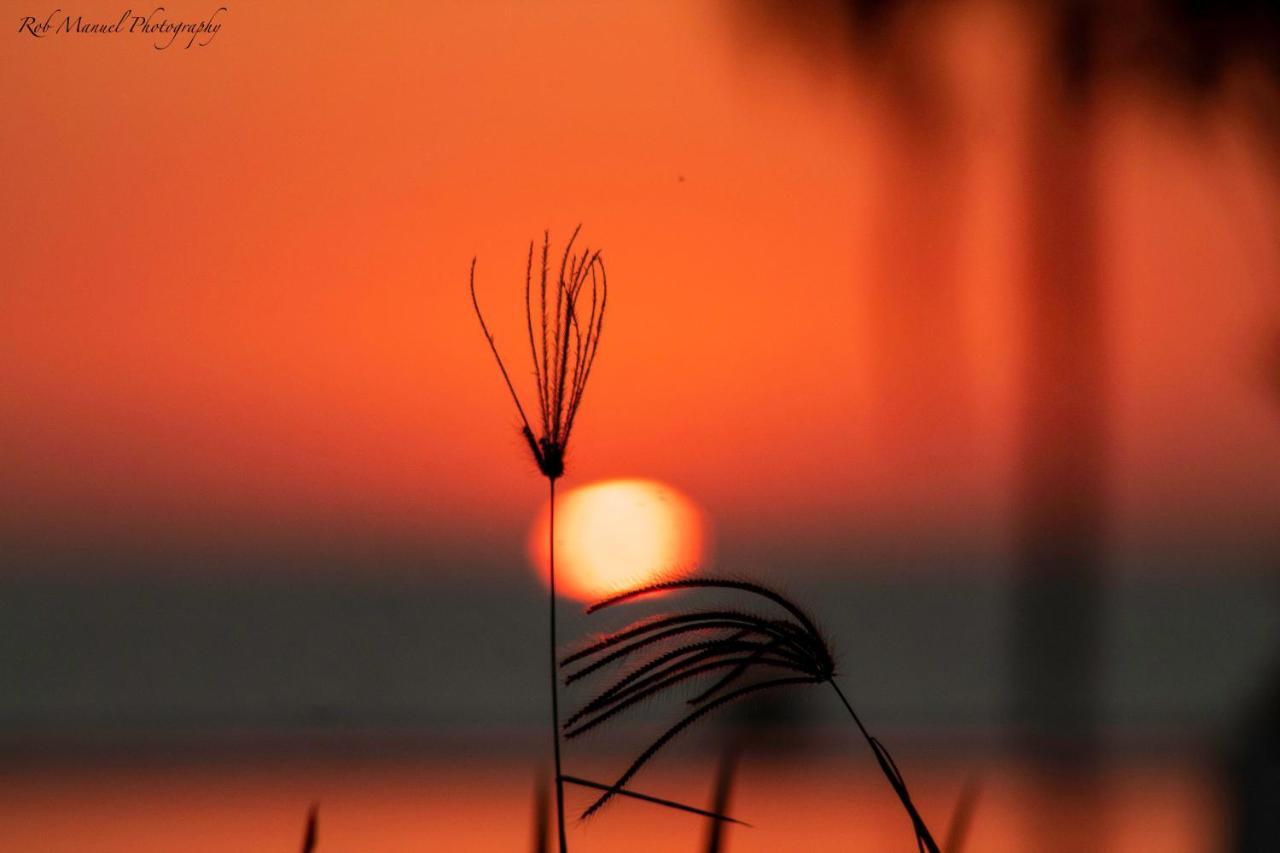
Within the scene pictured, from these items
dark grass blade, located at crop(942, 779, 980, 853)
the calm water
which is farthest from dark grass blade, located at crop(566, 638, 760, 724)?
the calm water

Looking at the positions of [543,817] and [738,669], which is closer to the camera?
[738,669]

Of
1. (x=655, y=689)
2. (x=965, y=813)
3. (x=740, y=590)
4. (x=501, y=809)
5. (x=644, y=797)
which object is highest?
(x=740, y=590)

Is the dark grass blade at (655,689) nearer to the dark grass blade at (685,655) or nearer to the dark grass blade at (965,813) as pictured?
the dark grass blade at (685,655)

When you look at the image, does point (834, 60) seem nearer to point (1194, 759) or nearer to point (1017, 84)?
point (1017, 84)

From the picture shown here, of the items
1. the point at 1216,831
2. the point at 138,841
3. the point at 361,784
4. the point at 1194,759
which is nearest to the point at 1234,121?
the point at 1216,831

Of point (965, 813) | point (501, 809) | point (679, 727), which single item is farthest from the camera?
point (501, 809)

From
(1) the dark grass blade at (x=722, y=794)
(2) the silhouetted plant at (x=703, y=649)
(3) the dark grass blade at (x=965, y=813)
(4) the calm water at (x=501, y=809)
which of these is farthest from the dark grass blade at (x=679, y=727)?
(4) the calm water at (x=501, y=809)

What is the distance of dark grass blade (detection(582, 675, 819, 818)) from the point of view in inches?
62.2

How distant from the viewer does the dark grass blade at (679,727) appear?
62.2 inches

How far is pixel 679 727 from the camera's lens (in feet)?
5.20

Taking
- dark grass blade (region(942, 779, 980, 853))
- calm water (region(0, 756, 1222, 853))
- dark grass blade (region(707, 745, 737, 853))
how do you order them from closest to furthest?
dark grass blade (region(707, 745, 737, 853)) < dark grass blade (region(942, 779, 980, 853)) < calm water (region(0, 756, 1222, 853))

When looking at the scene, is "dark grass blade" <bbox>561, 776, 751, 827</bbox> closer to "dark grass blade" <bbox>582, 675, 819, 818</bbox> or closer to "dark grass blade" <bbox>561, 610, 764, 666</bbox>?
"dark grass blade" <bbox>582, 675, 819, 818</bbox>

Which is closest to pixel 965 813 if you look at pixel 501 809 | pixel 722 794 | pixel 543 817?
pixel 722 794

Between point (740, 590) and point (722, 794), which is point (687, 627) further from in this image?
point (722, 794)
